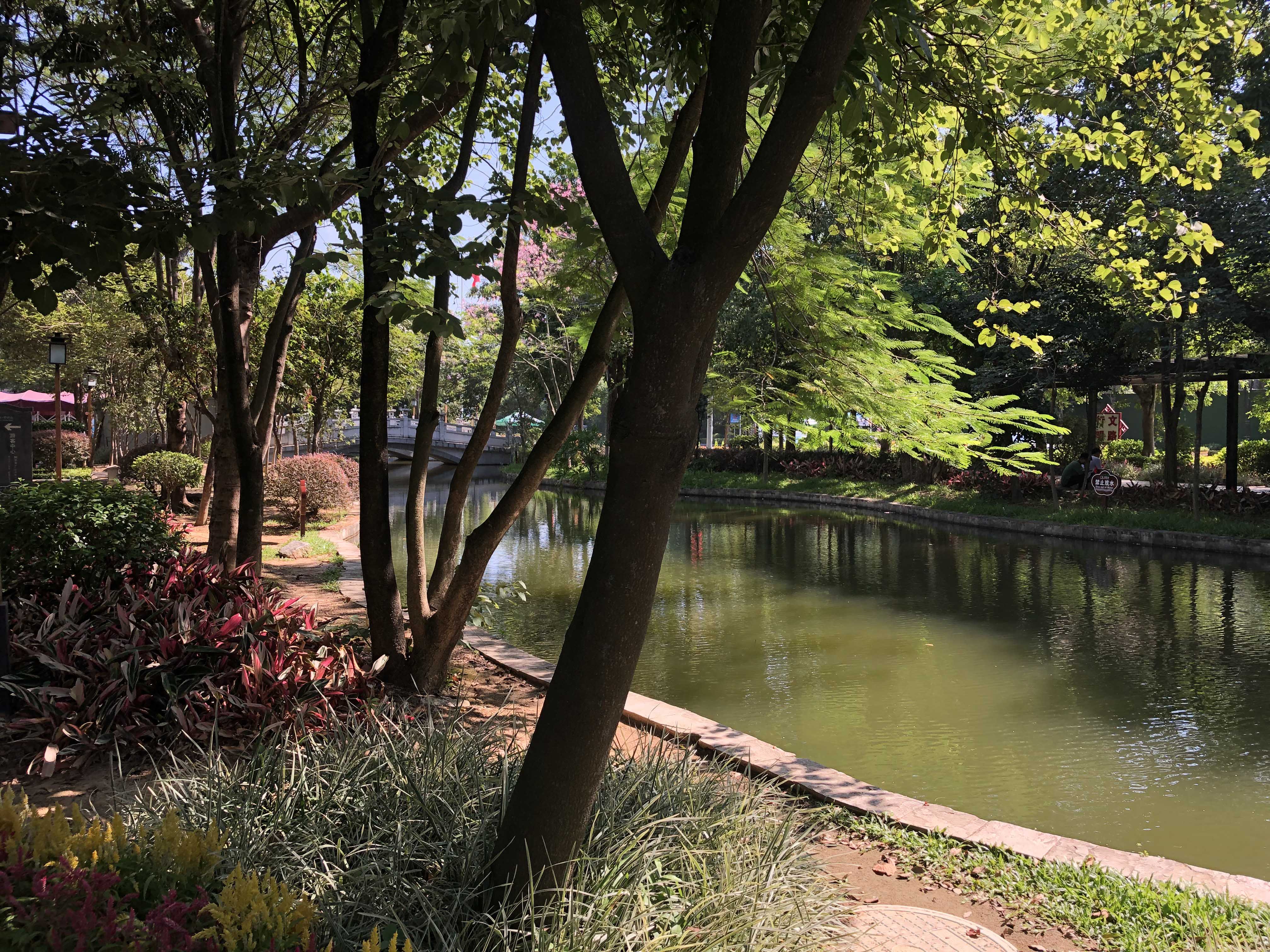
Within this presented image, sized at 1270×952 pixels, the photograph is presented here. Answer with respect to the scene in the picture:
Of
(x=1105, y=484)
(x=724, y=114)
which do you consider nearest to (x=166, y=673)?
(x=724, y=114)

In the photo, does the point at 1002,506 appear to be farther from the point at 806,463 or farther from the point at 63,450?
the point at 63,450

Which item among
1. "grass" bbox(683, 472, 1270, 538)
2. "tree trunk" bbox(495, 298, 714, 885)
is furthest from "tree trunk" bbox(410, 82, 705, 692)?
"grass" bbox(683, 472, 1270, 538)

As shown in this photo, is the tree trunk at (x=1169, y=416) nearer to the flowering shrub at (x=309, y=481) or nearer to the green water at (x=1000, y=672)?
the green water at (x=1000, y=672)

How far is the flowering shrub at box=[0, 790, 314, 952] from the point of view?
6.16 ft

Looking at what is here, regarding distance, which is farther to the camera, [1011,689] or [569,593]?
[569,593]

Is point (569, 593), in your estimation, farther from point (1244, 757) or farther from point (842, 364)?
Result: point (1244, 757)

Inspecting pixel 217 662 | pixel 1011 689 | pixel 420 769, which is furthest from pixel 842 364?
pixel 217 662

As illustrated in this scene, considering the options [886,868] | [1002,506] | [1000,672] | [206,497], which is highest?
[206,497]

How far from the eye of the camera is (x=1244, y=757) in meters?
5.89

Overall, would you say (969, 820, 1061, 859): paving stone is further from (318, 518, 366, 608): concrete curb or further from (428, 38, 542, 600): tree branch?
(318, 518, 366, 608): concrete curb

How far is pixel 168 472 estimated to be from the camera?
15.8 metres

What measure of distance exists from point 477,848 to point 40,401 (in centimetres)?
3465

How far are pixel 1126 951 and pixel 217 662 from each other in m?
4.50

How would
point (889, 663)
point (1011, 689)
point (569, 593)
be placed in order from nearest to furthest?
point (1011, 689)
point (889, 663)
point (569, 593)
